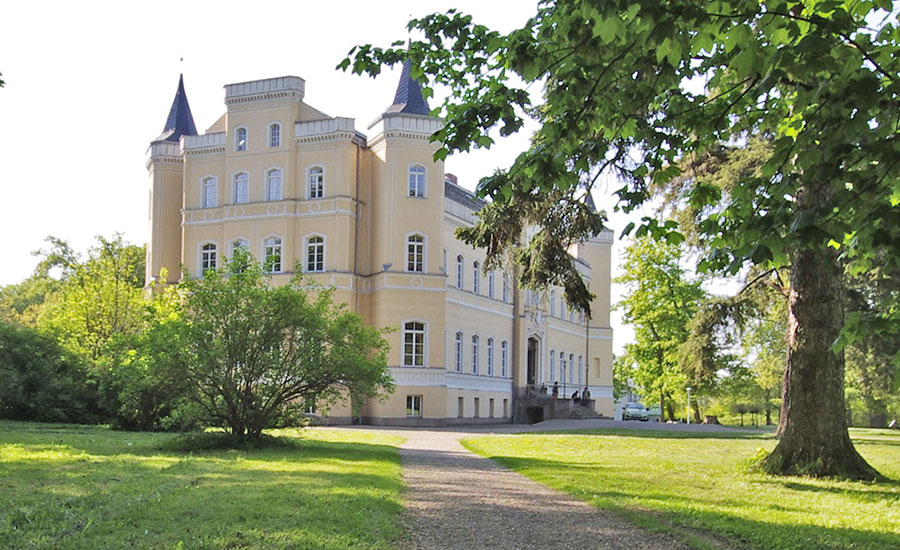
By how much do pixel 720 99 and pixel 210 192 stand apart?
1439 inches

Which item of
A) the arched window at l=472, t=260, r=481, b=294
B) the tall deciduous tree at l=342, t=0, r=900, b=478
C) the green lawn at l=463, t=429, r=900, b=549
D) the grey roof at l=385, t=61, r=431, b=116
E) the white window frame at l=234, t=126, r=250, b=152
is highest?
the grey roof at l=385, t=61, r=431, b=116

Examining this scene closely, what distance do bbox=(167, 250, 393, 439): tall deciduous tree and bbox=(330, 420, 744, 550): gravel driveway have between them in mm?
4019

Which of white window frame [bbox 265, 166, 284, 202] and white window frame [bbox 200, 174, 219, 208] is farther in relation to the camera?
white window frame [bbox 200, 174, 219, 208]

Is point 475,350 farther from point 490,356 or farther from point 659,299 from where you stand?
point 659,299

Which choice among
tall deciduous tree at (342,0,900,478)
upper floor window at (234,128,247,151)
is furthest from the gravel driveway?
upper floor window at (234,128,247,151)

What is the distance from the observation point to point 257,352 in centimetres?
1742

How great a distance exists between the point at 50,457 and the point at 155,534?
7.92m

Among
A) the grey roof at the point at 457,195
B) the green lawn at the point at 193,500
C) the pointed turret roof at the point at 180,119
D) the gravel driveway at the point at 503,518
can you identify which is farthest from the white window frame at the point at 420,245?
the gravel driveway at the point at 503,518

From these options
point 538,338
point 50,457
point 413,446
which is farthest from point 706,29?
point 538,338

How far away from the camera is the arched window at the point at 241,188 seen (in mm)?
40906

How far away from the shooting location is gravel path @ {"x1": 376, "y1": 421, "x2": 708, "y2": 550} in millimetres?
7977

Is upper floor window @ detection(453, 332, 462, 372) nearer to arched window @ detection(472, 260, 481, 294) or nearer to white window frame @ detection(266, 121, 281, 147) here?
arched window @ detection(472, 260, 481, 294)

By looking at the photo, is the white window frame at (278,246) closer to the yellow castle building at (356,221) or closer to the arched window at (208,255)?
the yellow castle building at (356,221)

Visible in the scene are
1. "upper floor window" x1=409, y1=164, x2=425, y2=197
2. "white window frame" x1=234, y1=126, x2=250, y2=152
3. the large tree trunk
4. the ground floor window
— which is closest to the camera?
the large tree trunk
